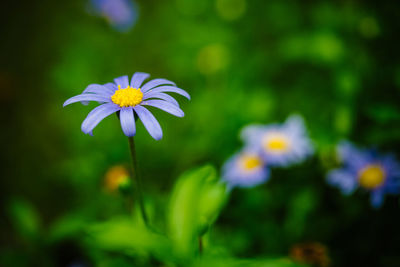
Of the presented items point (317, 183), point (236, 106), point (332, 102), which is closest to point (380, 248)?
point (317, 183)

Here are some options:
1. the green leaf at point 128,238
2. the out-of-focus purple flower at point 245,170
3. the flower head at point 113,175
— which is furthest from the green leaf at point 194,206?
the flower head at point 113,175

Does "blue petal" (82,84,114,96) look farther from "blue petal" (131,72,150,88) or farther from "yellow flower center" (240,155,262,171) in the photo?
"yellow flower center" (240,155,262,171)

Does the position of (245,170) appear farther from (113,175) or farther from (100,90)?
(100,90)

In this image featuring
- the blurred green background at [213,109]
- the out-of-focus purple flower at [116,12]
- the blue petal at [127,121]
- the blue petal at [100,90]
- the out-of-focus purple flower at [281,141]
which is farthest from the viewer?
the out-of-focus purple flower at [116,12]

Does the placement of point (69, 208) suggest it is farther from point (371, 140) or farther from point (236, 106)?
point (371, 140)

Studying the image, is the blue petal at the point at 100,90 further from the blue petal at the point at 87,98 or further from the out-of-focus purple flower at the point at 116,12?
the out-of-focus purple flower at the point at 116,12

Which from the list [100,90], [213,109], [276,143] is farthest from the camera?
[213,109]

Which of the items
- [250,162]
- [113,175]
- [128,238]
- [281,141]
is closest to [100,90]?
[128,238]
